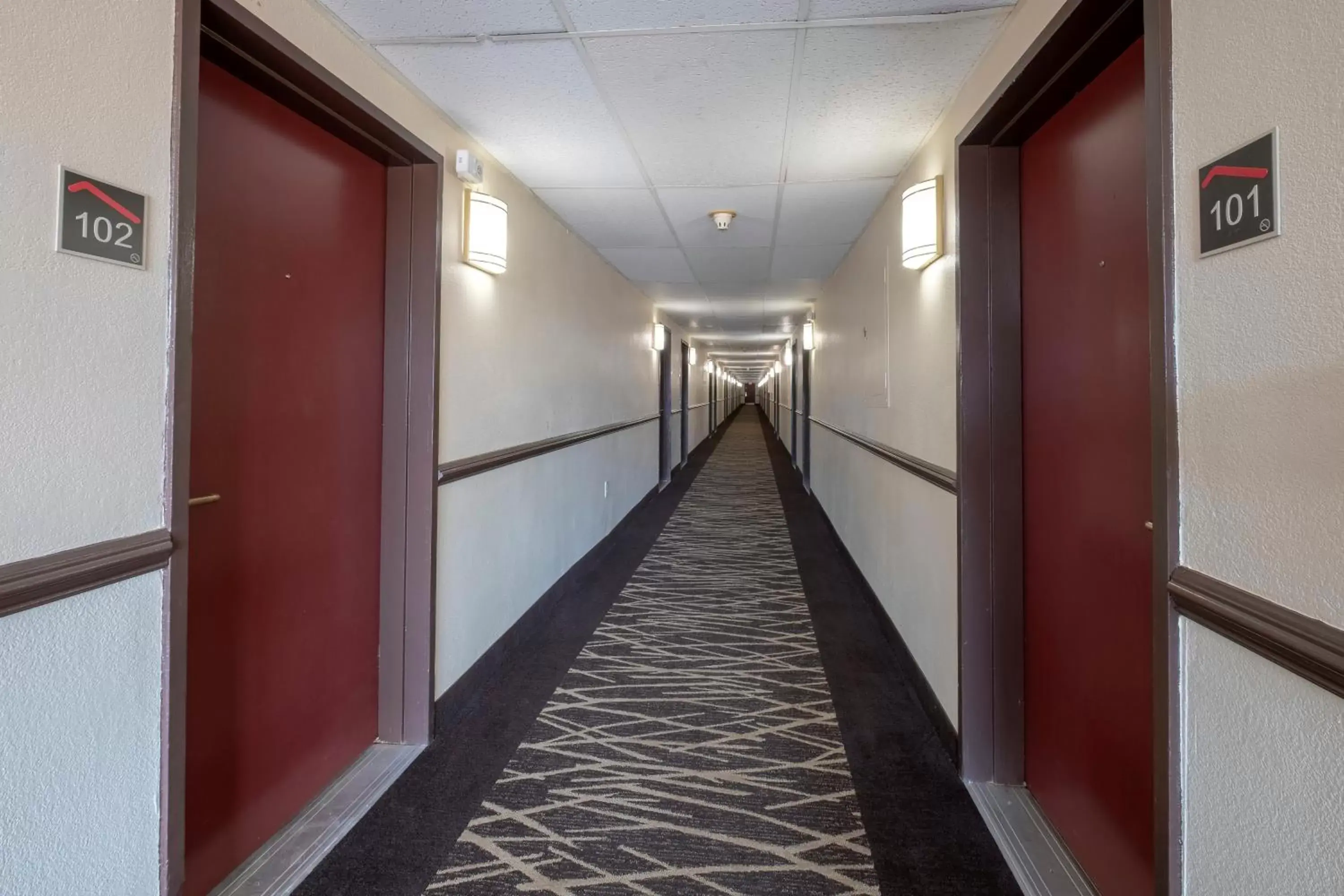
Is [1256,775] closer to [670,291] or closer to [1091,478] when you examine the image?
[1091,478]

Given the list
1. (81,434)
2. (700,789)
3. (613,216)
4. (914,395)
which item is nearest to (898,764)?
(700,789)

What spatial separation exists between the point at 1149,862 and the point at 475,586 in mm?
2023

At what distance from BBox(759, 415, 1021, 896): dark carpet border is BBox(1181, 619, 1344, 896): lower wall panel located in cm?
69

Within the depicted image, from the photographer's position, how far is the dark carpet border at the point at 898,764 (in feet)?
5.05

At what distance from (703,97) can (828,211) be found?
1.37 metres

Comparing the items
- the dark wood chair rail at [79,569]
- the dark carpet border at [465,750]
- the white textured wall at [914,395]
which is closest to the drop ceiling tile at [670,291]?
the white textured wall at [914,395]

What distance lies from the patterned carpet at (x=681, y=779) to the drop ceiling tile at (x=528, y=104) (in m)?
1.94

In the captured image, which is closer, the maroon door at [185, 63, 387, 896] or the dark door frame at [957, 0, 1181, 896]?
the maroon door at [185, 63, 387, 896]

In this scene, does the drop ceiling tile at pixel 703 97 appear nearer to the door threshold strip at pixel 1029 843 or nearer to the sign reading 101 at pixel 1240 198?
the sign reading 101 at pixel 1240 198

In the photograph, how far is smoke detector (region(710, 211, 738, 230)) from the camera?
3.17 metres

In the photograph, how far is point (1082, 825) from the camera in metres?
1.53

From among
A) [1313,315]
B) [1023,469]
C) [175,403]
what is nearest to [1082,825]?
[1023,469]

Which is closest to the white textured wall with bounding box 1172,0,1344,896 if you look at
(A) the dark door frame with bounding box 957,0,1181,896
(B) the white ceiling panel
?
(A) the dark door frame with bounding box 957,0,1181,896

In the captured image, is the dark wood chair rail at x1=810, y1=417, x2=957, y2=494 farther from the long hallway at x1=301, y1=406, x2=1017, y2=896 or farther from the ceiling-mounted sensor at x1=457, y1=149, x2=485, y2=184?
the ceiling-mounted sensor at x1=457, y1=149, x2=485, y2=184
